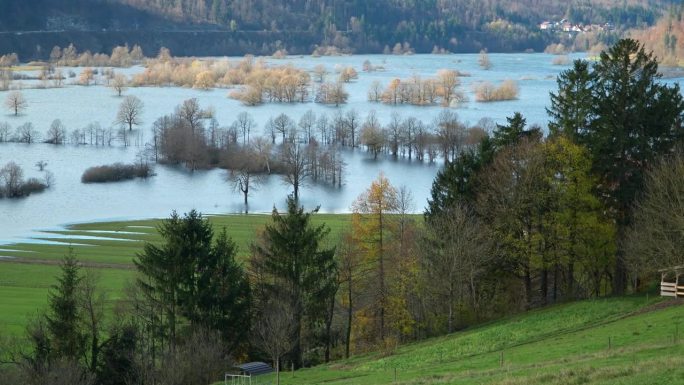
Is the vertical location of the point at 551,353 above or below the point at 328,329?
above

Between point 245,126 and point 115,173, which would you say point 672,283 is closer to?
point 115,173

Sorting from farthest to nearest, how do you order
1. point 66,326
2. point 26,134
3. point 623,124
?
point 26,134, point 623,124, point 66,326

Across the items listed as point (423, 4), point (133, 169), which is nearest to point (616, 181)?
point (133, 169)

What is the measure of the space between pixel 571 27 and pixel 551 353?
564 ft

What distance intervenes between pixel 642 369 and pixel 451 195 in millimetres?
13088

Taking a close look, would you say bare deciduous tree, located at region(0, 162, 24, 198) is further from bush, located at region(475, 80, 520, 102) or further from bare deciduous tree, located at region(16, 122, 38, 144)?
bush, located at region(475, 80, 520, 102)

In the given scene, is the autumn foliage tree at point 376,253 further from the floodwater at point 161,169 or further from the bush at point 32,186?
the bush at point 32,186

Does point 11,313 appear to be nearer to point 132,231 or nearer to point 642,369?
point 132,231

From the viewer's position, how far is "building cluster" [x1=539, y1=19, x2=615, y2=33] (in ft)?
582

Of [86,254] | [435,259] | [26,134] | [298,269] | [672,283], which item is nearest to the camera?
[672,283]

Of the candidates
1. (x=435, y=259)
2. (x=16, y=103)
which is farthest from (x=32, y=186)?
(x=435, y=259)

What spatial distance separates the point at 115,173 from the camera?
55531 millimetres

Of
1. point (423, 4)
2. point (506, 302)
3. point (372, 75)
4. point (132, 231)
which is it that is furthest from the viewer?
point (423, 4)

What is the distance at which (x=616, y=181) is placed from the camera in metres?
24.6
